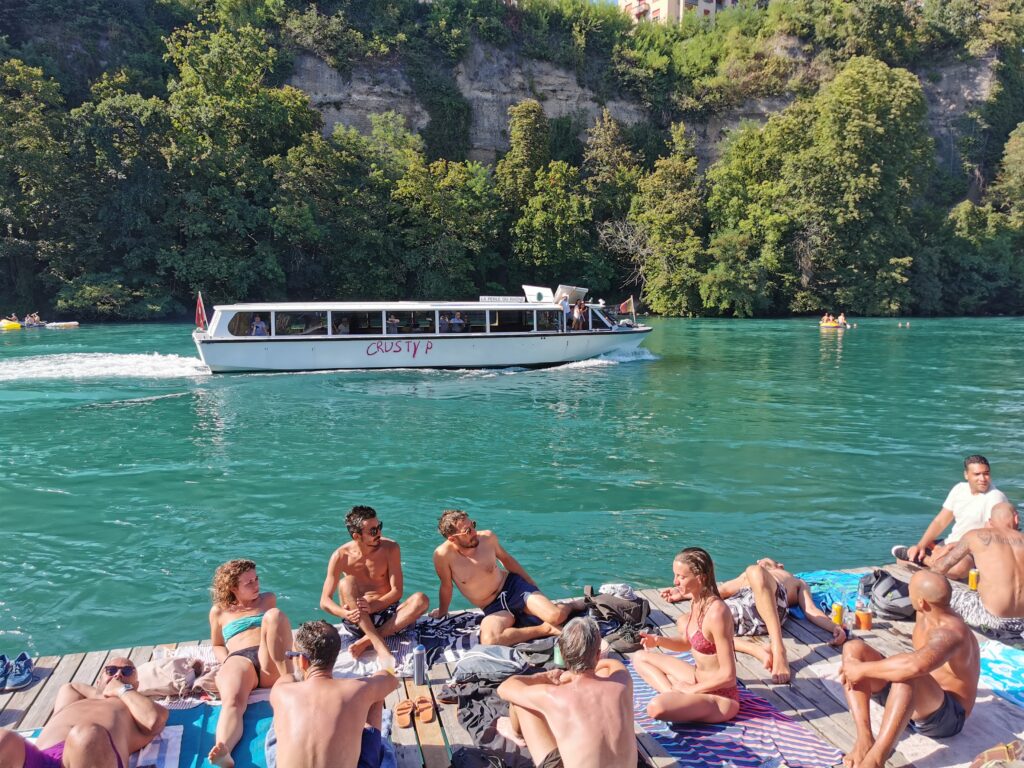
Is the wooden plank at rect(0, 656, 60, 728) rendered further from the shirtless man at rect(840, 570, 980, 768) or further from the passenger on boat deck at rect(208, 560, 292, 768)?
the shirtless man at rect(840, 570, 980, 768)

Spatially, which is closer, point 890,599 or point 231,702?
point 231,702

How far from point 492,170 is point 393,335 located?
34438 mm

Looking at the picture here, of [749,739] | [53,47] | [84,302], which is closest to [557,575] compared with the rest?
[749,739]

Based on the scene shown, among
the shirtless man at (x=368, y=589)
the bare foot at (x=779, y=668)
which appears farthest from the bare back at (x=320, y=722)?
the bare foot at (x=779, y=668)

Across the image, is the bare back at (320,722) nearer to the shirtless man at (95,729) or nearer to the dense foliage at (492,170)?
the shirtless man at (95,729)

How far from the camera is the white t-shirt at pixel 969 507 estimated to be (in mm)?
7562

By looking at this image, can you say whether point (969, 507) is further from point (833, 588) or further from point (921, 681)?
point (921, 681)

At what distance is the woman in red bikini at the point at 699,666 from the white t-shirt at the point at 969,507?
12.0ft

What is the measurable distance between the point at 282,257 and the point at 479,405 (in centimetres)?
2950

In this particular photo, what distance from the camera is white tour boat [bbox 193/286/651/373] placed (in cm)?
2384

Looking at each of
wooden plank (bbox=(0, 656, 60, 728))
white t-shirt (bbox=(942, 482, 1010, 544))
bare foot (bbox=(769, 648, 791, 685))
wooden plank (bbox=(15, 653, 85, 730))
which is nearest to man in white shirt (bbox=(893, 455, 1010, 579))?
white t-shirt (bbox=(942, 482, 1010, 544))

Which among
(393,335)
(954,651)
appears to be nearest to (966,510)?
(954,651)

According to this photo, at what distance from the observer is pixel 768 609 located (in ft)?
19.9

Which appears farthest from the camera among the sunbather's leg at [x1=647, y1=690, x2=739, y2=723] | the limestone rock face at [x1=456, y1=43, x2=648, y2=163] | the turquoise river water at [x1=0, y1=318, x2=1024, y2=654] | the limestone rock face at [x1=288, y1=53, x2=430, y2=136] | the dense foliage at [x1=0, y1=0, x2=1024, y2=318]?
the limestone rock face at [x1=456, y1=43, x2=648, y2=163]
